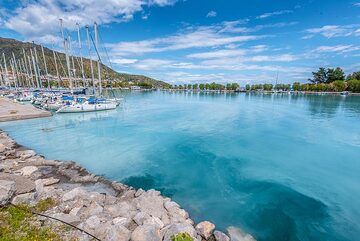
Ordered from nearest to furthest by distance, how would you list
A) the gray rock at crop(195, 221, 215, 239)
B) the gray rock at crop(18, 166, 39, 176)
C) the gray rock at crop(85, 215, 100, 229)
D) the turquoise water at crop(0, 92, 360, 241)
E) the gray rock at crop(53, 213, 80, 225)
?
the gray rock at crop(85, 215, 100, 229) < the gray rock at crop(53, 213, 80, 225) < the gray rock at crop(195, 221, 215, 239) < the turquoise water at crop(0, 92, 360, 241) < the gray rock at crop(18, 166, 39, 176)

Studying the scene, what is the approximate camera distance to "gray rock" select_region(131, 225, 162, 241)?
311 inches

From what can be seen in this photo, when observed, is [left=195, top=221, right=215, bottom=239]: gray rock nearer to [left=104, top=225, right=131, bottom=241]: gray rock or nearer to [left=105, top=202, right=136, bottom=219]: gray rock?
[left=105, top=202, right=136, bottom=219]: gray rock

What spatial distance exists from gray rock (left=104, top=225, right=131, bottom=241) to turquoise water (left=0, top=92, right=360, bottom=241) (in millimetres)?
4450

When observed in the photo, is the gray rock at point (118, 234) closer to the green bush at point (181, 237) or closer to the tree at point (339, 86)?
the green bush at point (181, 237)

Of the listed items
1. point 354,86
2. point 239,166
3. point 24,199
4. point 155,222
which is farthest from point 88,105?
point 354,86

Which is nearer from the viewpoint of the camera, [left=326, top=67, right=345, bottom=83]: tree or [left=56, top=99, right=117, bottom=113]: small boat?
[left=56, top=99, right=117, bottom=113]: small boat

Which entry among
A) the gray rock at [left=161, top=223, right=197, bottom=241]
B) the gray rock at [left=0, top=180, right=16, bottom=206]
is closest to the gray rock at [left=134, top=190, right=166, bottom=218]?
the gray rock at [left=161, top=223, right=197, bottom=241]

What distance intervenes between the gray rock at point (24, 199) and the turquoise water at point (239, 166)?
6.43m

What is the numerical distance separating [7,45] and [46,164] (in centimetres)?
21978

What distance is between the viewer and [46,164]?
16.7 meters

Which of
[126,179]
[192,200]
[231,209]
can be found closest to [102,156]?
[126,179]

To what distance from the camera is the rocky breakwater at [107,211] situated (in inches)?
320

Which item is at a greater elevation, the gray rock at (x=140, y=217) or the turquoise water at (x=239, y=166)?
the gray rock at (x=140, y=217)

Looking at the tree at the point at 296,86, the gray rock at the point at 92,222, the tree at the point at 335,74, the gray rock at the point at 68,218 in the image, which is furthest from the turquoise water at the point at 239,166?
the tree at the point at 296,86
